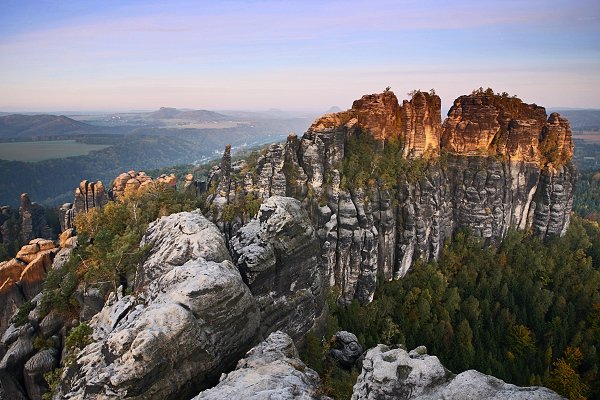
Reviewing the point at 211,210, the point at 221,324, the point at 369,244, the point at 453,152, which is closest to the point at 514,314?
the point at 369,244

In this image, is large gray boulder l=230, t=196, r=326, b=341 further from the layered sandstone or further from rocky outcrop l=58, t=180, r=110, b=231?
the layered sandstone

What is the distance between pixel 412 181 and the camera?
44.4 meters

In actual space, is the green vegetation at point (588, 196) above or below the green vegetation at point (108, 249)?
below

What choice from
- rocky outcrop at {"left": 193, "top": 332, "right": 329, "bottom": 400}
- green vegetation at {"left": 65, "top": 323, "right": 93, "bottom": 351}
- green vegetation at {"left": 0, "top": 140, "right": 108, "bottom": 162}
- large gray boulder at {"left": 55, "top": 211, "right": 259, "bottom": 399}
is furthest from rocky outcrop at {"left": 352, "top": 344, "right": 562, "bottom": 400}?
green vegetation at {"left": 0, "top": 140, "right": 108, "bottom": 162}

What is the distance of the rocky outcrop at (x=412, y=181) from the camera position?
128ft

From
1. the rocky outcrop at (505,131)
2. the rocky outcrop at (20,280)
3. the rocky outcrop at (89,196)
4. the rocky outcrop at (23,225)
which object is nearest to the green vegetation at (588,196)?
the rocky outcrop at (505,131)

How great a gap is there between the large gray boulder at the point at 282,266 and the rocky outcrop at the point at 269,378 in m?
4.29

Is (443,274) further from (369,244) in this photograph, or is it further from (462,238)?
(369,244)

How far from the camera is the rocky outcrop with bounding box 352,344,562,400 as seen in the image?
10.6m

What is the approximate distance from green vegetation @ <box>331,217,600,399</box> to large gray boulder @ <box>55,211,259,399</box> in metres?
19.9

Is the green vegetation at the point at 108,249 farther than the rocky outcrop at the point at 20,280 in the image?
No

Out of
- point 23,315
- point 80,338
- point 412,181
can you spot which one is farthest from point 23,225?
point 412,181

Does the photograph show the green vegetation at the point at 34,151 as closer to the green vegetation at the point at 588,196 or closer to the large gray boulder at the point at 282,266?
the large gray boulder at the point at 282,266

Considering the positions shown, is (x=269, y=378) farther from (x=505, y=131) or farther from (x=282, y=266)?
(x=505, y=131)
